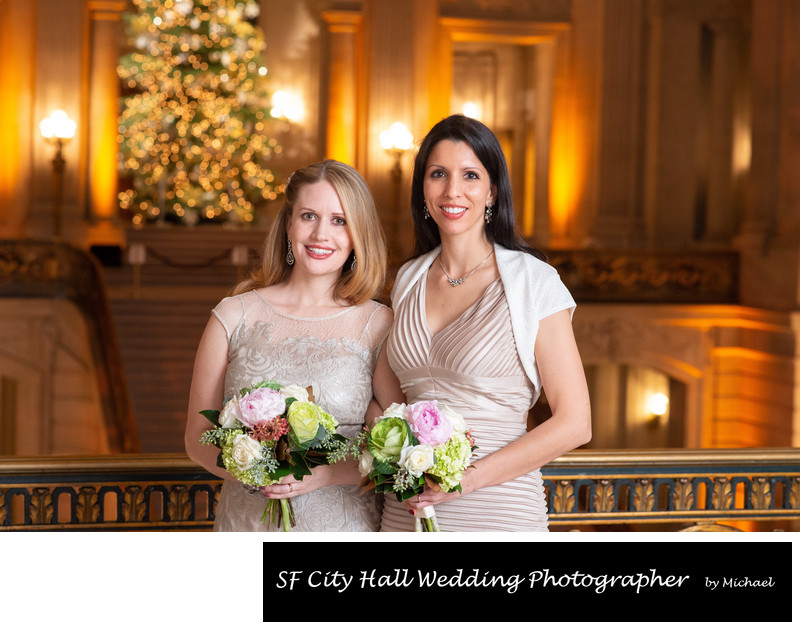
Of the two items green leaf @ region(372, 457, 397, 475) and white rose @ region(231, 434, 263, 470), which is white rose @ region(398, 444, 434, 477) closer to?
green leaf @ region(372, 457, 397, 475)

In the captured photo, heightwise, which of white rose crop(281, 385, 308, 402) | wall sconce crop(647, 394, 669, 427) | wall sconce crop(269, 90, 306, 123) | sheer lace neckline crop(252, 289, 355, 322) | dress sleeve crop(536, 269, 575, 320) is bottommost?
wall sconce crop(647, 394, 669, 427)

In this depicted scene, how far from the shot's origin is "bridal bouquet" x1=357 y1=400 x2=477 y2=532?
2.23m

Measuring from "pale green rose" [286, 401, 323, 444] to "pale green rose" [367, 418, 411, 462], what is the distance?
5.6 inches

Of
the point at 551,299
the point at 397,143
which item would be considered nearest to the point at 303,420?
the point at 551,299

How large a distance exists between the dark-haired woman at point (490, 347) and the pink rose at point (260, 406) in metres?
0.63

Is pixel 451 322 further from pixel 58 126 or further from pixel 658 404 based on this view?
pixel 58 126

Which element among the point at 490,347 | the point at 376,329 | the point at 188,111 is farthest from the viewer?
the point at 188,111

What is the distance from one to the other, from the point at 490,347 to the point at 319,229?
0.62 metres

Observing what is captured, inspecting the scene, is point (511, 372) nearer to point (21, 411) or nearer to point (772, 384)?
point (21, 411)

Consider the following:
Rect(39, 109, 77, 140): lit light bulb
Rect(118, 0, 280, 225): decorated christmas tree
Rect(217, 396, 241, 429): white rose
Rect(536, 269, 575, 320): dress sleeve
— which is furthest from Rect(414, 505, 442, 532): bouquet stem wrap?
Rect(118, 0, 280, 225): decorated christmas tree

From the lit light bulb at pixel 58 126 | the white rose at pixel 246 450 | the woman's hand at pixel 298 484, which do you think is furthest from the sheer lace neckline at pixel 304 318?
the lit light bulb at pixel 58 126

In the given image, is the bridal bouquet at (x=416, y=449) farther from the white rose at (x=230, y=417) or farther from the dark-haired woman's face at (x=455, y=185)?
the dark-haired woman's face at (x=455, y=185)

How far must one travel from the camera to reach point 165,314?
13.5m

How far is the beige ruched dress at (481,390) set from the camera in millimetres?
2771
